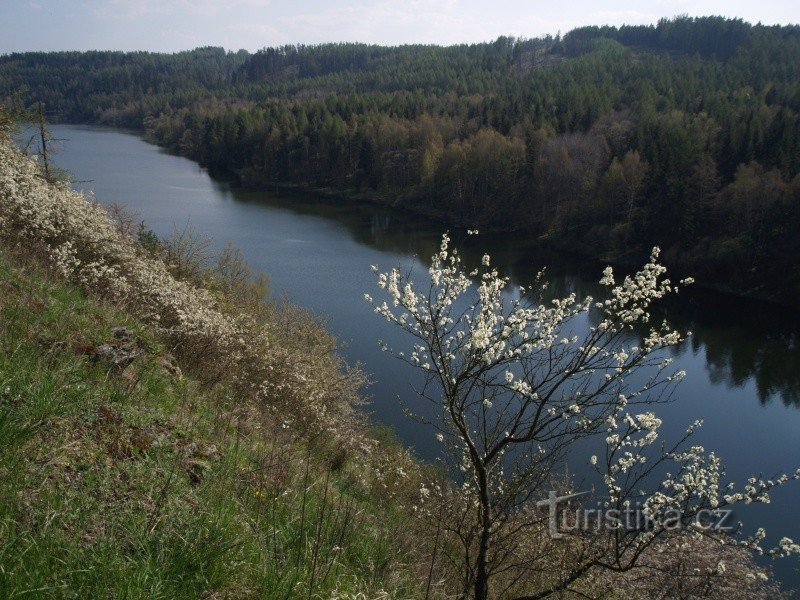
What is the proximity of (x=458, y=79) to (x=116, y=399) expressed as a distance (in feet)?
299

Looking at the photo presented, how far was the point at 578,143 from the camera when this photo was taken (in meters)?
41.2

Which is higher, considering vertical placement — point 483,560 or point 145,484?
point 145,484

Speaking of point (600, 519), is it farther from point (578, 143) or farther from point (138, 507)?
point (578, 143)

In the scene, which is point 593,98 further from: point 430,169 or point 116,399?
point 116,399

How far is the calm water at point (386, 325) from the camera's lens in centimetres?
1572

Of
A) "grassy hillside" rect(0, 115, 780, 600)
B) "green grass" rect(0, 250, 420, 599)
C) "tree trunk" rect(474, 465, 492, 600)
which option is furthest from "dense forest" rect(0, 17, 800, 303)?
"tree trunk" rect(474, 465, 492, 600)

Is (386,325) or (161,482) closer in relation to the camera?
(161,482)

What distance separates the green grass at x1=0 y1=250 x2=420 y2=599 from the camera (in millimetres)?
2262

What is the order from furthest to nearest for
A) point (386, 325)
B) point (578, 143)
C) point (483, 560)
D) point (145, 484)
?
point (578, 143) → point (386, 325) → point (483, 560) → point (145, 484)

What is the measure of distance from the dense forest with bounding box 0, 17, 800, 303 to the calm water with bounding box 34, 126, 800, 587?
2.99m

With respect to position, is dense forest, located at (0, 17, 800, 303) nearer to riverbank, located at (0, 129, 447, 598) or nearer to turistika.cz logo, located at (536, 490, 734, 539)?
riverbank, located at (0, 129, 447, 598)

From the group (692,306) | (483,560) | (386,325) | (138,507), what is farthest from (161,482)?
(692,306)

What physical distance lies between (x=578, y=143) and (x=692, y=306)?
18.0m

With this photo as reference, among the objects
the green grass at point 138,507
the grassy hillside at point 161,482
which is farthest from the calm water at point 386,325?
the green grass at point 138,507
